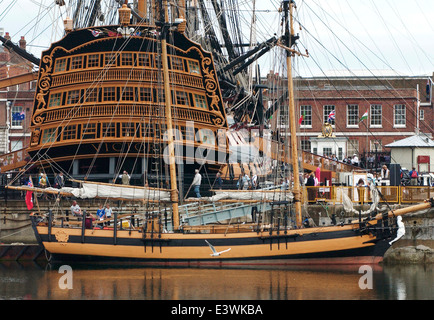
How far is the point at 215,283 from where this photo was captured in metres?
37.9

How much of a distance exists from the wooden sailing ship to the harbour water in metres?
0.96

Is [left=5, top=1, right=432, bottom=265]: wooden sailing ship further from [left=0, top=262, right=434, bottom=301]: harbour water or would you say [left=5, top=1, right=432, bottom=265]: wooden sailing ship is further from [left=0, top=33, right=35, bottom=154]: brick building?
[left=0, top=33, right=35, bottom=154]: brick building

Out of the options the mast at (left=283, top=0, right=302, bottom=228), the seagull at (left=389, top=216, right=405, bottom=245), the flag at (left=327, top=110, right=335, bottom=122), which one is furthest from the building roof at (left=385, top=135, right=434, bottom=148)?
the flag at (left=327, top=110, right=335, bottom=122)

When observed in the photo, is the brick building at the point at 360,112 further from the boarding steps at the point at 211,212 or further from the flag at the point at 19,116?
the boarding steps at the point at 211,212

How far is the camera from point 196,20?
66688 mm

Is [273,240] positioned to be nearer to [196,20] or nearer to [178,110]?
[178,110]

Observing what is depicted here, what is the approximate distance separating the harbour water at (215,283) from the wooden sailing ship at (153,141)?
96 centimetres

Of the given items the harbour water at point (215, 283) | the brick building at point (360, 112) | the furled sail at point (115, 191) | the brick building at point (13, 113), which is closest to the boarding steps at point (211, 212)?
the furled sail at point (115, 191)

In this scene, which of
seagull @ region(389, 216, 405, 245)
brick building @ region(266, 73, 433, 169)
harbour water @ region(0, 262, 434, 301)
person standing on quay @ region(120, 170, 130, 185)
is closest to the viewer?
harbour water @ region(0, 262, 434, 301)

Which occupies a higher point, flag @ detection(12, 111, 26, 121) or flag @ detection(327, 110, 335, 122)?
flag @ detection(12, 111, 26, 121)

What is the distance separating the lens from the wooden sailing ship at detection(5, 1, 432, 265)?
43.1 m

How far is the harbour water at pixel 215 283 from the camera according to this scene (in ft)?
116

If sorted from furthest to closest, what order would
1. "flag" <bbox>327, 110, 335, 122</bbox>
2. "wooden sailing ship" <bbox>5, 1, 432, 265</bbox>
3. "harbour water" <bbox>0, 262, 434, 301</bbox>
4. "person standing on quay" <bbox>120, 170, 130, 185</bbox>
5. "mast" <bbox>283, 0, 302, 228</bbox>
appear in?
1. "flag" <bbox>327, 110, 335, 122</bbox>
2. "person standing on quay" <bbox>120, 170, 130, 185</bbox>
3. "mast" <bbox>283, 0, 302, 228</bbox>
4. "wooden sailing ship" <bbox>5, 1, 432, 265</bbox>
5. "harbour water" <bbox>0, 262, 434, 301</bbox>
